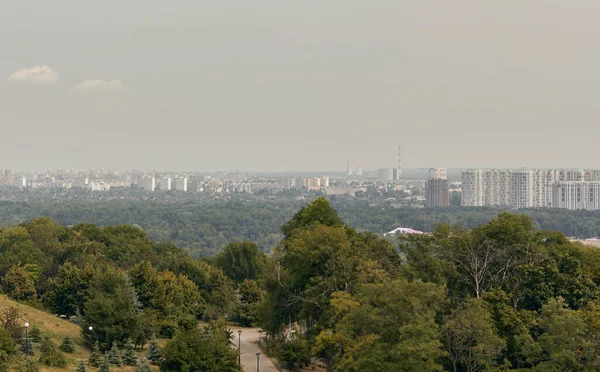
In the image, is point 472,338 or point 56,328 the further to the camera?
point 56,328

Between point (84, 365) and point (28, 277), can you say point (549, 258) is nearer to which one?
point (84, 365)

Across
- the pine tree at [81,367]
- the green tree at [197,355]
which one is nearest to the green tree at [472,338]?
the green tree at [197,355]

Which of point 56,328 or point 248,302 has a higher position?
point 56,328

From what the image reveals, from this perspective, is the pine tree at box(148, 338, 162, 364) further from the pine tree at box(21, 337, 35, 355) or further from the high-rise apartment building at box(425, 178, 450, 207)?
the high-rise apartment building at box(425, 178, 450, 207)

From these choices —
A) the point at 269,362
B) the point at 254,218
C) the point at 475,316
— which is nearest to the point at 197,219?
the point at 254,218

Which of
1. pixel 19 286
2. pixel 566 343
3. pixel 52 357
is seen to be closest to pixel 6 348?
pixel 52 357

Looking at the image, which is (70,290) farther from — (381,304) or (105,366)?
(381,304)
